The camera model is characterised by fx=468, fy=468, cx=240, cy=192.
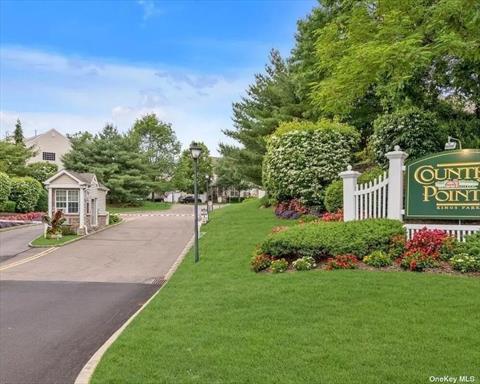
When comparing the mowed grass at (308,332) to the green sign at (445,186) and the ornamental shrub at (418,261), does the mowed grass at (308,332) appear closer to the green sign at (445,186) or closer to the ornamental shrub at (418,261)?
the ornamental shrub at (418,261)

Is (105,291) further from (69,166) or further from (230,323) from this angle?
(69,166)

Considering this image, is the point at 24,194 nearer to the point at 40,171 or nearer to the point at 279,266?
the point at 40,171

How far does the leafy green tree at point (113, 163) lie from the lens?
44.7m

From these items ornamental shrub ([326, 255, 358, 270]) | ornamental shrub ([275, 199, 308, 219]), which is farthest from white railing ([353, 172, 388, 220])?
ornamental shrub ([275, 199, 308, 219])

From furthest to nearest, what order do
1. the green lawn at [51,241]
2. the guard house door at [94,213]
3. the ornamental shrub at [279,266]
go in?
1. the guard house door at [94,213]
2. the green lawn at [51,241]
3. the ornamental shrub at [279,266]

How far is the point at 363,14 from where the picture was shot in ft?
36.0

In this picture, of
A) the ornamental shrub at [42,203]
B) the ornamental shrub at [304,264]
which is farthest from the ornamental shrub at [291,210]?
the ornamental shrub at [42,203]

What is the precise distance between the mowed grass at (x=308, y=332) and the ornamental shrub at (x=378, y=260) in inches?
18.7

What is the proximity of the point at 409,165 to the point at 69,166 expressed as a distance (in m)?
41.5

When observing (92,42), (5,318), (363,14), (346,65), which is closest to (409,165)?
(346,65)

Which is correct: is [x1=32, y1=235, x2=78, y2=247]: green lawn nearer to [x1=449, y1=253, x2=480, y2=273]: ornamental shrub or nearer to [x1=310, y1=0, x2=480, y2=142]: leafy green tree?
[x1=310, y1=0, x2=480, y2=142]: leafy green tree

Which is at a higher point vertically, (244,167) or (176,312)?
(244,167)

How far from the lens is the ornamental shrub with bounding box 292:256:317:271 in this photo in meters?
9.05

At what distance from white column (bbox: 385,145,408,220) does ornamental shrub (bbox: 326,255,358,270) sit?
167 centimetres
